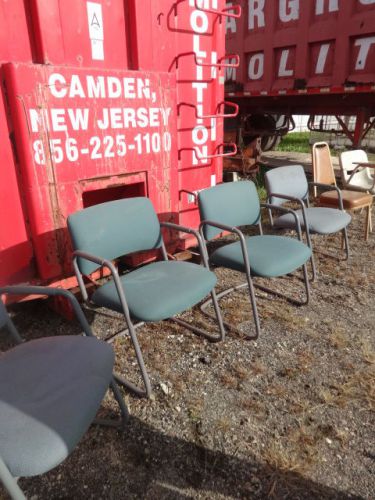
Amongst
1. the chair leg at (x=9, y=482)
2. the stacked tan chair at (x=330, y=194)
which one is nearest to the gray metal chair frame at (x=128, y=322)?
the chair leg at (x=9, y=482)

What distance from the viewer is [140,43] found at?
2473 mm

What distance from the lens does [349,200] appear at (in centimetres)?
366

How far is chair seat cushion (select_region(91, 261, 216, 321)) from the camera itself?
1.84 meters

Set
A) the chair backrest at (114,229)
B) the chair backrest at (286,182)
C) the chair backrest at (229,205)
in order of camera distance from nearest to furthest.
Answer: the chair backrest at (114,229), the chair backrest at (229,205), the chair backrest at (286,182)

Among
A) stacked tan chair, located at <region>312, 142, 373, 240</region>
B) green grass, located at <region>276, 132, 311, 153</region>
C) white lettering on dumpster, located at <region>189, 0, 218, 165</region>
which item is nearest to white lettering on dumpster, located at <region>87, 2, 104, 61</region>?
white lettering on dumpster, located at <region>189, 0, 218, 165</region>

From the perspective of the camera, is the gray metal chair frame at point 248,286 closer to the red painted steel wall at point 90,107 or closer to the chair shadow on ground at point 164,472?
the red painted steel wall at point 90,107

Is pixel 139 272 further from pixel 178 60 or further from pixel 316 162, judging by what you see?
pixel 316 162

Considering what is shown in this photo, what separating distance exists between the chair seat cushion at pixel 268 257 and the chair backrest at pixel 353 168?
1.97 meters

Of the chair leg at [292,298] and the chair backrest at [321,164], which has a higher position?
the chair backrest at [321,164]

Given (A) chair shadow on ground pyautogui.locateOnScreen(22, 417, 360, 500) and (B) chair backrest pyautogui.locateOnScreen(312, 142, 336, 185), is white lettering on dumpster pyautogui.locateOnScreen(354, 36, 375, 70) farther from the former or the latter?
(A) chair shadow on ground pyautogui.locateOnScreen(22, 417, 360, 500)

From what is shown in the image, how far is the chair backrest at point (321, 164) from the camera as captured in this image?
409 cm

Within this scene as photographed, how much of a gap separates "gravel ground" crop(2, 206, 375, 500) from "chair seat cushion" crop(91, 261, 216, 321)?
0.48 m

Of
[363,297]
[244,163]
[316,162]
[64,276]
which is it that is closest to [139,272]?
→ [64,276]

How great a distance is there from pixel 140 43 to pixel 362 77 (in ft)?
11.6
